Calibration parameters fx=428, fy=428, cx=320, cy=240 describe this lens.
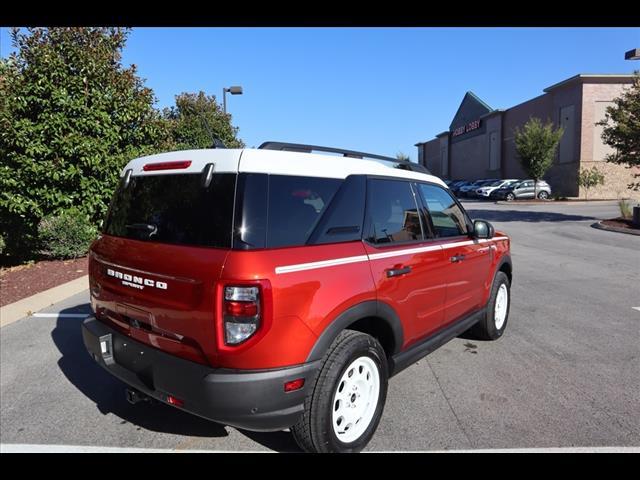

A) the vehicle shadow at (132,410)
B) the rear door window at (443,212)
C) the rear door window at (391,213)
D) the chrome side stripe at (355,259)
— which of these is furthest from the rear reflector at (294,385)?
the rear door window at (443,212)

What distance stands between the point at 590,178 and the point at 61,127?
107 feet

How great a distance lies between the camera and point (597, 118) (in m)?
30.6

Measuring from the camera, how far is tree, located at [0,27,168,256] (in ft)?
26.8

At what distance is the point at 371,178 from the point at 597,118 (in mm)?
34853

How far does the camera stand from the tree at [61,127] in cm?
816

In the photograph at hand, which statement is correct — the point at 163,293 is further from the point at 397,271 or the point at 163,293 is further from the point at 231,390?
A: the point at 397,271

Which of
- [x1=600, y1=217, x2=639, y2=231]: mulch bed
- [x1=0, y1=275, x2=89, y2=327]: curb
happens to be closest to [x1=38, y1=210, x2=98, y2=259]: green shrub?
[x1=0, y1=275, x2=89, y2=327]: curb

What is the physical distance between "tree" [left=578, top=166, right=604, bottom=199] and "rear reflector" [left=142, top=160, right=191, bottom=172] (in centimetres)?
3414

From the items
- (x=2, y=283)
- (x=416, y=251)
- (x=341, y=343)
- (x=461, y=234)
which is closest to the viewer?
(x=341, y=343)

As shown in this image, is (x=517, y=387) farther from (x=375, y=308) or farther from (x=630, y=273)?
(x=630, y=273)

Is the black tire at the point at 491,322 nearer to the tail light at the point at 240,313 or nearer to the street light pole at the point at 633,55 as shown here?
the tail light at the point at 240,313

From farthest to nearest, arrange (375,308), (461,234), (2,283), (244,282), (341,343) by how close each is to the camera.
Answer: (2,283) < (461,234) < (375,308) < (341,343) < (244,282)
